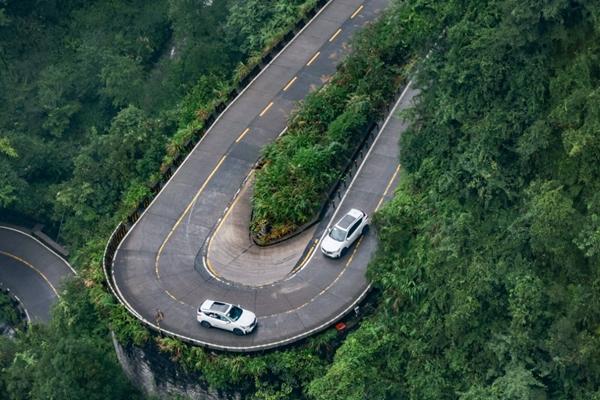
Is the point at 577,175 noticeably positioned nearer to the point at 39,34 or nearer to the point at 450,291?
the point at 450,291

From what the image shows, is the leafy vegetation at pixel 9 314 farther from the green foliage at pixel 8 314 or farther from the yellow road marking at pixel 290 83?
the yellow road marking at pixel 290 83

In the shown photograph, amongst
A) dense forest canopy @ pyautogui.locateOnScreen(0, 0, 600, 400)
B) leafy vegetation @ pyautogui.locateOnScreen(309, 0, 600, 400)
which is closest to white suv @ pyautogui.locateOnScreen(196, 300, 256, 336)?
dense forest canopy @ pyautogui.locateOnScreen(0, 0, 600, 400)

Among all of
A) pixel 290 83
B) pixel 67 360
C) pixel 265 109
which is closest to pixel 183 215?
pixel 265 109

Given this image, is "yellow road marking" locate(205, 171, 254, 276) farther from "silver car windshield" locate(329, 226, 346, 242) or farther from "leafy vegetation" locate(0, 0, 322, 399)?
"silver car windshield" locate(329, 226, 346, 242)

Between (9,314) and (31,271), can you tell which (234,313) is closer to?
(9,314)

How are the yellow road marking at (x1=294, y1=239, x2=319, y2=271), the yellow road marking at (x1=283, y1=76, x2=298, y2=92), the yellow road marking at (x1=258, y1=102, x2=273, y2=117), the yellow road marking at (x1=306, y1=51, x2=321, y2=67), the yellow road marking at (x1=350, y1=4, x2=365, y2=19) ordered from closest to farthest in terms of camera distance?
1. the yellow road marking at (x1=294, y1=239, x2=319, y2=271)
2. the yellow road marking at (x1=258, y1=102, x2=273, y2=117)
3. the yellow road marking at (x1=283, y1=76, x2=298, y2=92)
4. the yellow road marking at (x1=306, y1=51, x2=321, y2=67)
5. the yellow road marking at (x1=350, y1=4, x2=365, y2=19)

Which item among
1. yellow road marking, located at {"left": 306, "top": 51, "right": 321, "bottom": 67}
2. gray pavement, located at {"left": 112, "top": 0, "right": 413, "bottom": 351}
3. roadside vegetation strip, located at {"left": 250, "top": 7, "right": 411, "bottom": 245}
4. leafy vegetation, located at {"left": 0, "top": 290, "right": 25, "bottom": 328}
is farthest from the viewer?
leafy vegetation, located at {"left": 0, "top": 290, "right": 25, "bottom": 328}
